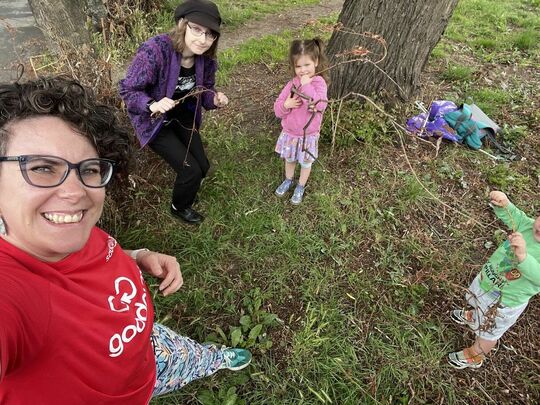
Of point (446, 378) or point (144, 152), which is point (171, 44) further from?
point (446, 378)

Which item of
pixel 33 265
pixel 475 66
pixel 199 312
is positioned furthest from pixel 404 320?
pixel 475 66

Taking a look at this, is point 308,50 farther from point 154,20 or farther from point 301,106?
point 154,20

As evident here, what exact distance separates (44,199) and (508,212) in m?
2.31

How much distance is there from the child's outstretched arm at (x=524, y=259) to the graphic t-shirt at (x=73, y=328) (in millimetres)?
1811

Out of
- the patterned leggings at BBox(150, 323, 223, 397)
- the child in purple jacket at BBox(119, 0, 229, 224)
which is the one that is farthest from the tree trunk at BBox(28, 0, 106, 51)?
the patterned leggings at BBox(150, 323, 223, 397)

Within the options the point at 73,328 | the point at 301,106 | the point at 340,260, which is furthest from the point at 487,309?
the point at 73,328

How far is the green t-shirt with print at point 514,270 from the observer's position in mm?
1911

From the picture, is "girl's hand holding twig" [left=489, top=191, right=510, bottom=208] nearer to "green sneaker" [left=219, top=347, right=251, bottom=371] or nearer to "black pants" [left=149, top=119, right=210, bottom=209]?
"green sneaker" [left=219, top=347, right=251, bottom=371]

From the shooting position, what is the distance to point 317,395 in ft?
7.09

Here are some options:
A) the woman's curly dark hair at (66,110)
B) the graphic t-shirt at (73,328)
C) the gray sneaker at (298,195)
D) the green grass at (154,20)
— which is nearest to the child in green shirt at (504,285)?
the gray sneaker at (298,195)

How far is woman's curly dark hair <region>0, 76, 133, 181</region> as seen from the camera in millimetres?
1101

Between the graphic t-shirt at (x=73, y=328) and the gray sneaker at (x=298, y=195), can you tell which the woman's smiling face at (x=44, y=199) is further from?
the gray sneaker at (x=298, y=195)

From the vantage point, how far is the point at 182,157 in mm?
2688

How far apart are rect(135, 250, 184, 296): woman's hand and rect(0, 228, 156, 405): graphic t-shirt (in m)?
0.21
